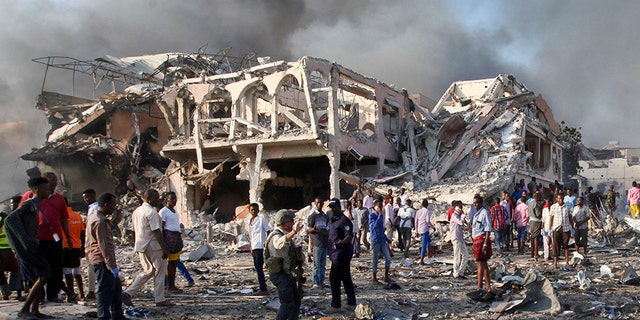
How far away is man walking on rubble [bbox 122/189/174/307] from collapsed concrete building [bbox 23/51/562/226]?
39.2 feet

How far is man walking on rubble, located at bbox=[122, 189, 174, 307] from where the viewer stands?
22.3 feet

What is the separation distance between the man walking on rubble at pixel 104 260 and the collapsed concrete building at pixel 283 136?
12925 mm

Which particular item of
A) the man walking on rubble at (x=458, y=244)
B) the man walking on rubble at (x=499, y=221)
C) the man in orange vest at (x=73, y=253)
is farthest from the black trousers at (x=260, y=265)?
the man walking on rubble at (x=499, y=221)

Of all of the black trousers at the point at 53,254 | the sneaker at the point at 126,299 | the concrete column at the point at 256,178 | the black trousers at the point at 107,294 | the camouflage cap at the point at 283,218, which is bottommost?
the sneaker at the point at 126,299

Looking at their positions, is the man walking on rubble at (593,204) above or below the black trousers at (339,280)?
above

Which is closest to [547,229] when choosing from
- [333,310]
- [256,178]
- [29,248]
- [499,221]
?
[499,221]

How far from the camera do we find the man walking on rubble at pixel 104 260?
5816 millimetres

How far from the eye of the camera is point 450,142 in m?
22.1

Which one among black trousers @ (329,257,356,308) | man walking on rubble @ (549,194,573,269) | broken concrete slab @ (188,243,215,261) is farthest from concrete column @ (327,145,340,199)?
black trousers @ (329,257,356,308)

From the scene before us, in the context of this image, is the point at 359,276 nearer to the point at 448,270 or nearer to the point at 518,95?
the point at 448,270

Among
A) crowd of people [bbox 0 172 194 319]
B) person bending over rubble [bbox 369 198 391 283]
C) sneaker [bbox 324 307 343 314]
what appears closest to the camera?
crowd of people [bbox 0 172 194 319]

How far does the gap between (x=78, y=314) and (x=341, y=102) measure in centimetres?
1780

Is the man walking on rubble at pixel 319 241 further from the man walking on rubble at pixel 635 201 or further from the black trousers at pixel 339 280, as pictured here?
the man walking on rubble at pixel 635 201

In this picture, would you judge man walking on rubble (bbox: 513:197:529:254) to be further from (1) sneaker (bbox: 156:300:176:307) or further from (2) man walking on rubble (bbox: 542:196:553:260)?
(1) sneaker (bbox: 156:300:176:307)
